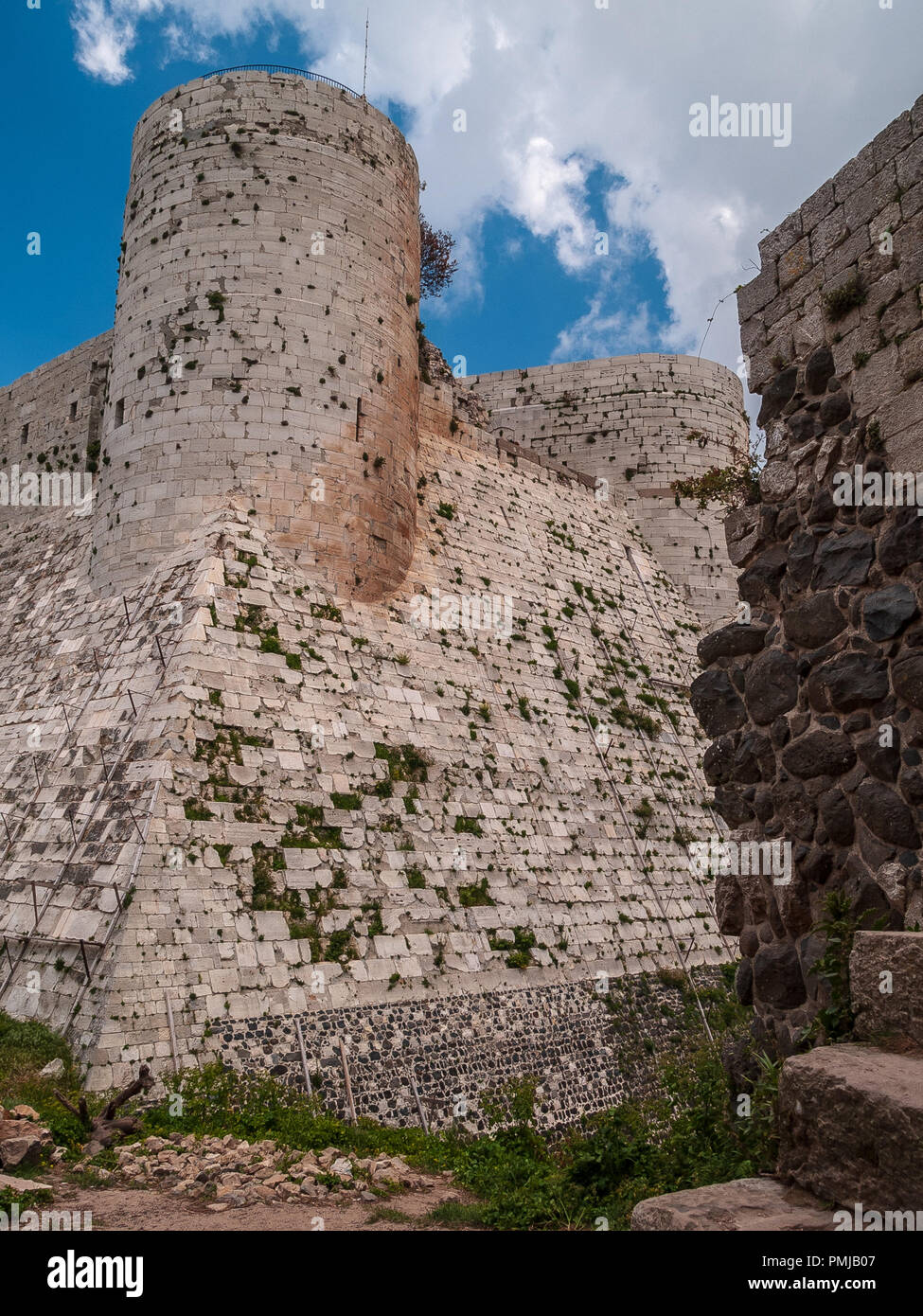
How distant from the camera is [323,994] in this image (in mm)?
8453

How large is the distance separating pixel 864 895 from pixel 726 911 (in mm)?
1019

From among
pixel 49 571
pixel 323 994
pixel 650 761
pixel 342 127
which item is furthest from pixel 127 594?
pixel 650 761

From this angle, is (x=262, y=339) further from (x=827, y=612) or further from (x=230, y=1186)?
(x=230, y=1186)

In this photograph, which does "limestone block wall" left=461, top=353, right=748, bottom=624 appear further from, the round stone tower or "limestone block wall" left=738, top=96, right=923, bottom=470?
"limestone block wall" left=738, top=96, right=923, bottom=470

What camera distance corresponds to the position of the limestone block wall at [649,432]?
68.6 ft

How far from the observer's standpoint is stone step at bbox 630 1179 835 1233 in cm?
291

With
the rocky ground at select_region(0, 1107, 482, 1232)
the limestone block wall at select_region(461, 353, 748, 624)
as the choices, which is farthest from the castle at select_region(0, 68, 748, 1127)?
the limestone block wall at select_region(461, 353, 748, 624)

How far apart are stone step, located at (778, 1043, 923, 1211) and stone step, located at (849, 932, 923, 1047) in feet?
0.34

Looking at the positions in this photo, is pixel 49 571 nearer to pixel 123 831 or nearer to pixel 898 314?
pixel 123 831

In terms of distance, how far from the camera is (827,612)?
469 centimetres

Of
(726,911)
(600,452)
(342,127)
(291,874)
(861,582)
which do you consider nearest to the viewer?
(861,582)

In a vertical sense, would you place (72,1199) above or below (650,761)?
below

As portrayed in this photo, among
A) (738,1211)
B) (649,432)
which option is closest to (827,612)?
(738,1211)
